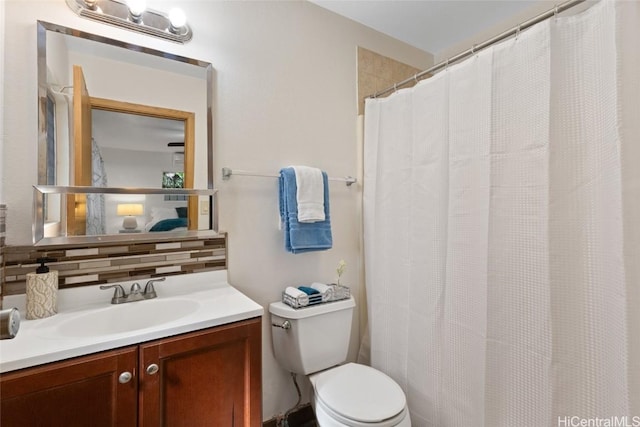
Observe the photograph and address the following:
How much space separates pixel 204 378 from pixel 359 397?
2.13 feet

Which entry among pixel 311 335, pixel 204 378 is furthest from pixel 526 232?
pixel 204 378

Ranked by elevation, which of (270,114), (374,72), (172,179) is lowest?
(172,179)

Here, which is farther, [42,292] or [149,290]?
[149,290]

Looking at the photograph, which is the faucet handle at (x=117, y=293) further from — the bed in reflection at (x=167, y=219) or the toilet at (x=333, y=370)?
the toilet at (x=333, y=370)

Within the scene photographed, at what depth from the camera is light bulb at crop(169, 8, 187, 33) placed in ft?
4.27

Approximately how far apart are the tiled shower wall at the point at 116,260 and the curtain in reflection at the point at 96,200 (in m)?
0.07

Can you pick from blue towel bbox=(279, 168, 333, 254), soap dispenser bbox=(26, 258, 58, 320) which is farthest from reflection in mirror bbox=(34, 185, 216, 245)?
blue towel bbox=(279, 168, 333, 254)

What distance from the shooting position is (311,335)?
4.86 ft

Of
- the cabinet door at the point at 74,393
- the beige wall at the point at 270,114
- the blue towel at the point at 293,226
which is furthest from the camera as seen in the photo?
the blue towel at the point at 293,226

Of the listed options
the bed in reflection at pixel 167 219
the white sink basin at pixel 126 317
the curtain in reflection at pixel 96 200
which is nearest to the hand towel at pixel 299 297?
the white sink basin at pixel 126 317

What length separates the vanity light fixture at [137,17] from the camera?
1.20 m

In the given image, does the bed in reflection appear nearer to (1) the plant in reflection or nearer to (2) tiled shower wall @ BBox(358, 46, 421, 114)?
(1) the plant in reflection

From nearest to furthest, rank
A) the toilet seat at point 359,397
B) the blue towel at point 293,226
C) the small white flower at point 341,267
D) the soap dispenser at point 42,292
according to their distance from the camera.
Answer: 1. the soap dispenser at point 42,292
2. the toilet seat at point 359,397
3. the blue towel at point 293,226
4. the small white flower at point 341,267

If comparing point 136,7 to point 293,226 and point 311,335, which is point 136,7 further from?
point 311,335
